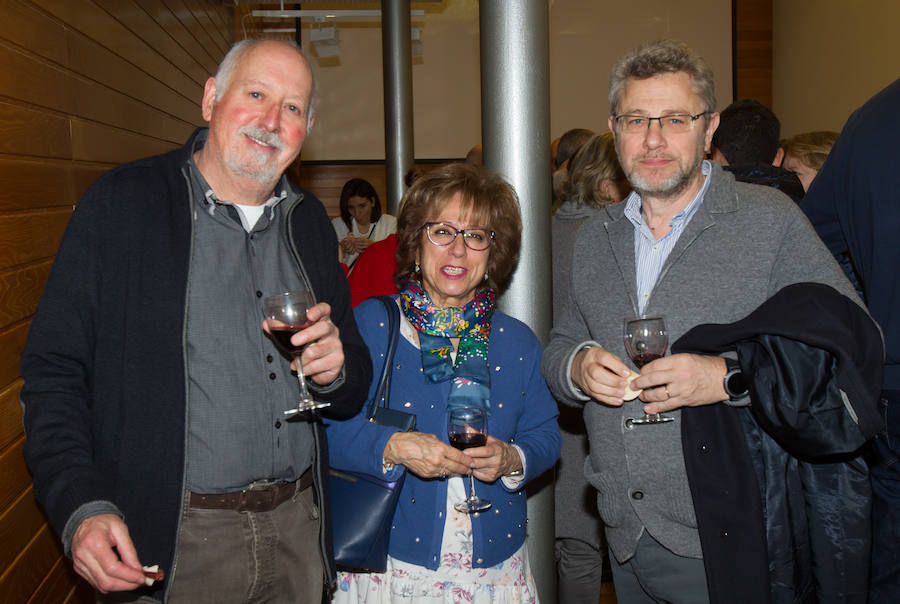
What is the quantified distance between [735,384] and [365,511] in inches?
40.4

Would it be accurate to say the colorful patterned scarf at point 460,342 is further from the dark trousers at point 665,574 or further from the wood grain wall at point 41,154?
the wood grain wall at point 41,154

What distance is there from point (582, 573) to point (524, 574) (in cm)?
125

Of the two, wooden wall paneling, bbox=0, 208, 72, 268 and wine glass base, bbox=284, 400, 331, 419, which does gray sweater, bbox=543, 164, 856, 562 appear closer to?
wine glass base, bbox=284, 400, 331, 419

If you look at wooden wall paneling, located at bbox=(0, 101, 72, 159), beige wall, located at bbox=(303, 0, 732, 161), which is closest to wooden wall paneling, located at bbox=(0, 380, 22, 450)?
wooden wall paneling, located at bbox=(0, 101, 72, 159)

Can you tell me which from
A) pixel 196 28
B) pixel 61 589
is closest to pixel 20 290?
pixel 61 589

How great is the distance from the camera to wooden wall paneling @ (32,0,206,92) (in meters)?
2.84

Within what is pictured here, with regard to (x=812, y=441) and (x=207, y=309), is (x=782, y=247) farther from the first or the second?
(x=207, y=309)

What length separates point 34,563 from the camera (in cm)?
230

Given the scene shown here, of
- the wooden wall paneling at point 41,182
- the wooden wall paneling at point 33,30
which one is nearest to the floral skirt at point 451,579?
the wooden wall paneling at point 41,182

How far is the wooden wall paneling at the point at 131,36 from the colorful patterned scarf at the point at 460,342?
5.42 feet

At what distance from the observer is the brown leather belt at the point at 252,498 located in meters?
1.79

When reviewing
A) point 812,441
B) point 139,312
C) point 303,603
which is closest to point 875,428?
point 812,441

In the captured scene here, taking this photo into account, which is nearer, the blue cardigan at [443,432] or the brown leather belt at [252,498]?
the brown leather belt at [252,498]

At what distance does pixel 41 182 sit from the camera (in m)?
2.38
